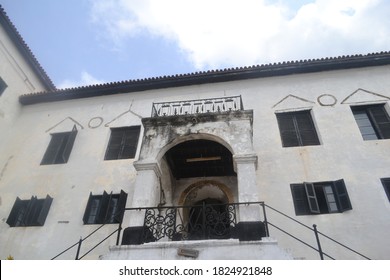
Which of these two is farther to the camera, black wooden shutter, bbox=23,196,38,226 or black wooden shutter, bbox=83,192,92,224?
black wooden shutter, bbox=23,196,38,226

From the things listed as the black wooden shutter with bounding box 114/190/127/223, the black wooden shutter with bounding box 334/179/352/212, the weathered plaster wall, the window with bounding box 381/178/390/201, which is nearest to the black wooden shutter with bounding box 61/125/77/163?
the weathered plaster wall

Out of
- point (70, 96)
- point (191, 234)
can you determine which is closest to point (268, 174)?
point (191, 234)

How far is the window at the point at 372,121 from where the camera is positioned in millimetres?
10750

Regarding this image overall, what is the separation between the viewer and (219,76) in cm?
1366

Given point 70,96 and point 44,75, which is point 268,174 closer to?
point 70,96

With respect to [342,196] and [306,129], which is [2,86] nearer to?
[306,129]

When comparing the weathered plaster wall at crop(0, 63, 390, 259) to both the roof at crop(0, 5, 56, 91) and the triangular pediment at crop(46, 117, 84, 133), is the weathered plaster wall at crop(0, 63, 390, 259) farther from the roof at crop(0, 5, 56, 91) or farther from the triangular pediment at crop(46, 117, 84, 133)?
the roof at crop(0, 5, 56, 91)

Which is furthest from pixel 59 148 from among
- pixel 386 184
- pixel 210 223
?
pixel 386 184

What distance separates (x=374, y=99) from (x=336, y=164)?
12.8ft

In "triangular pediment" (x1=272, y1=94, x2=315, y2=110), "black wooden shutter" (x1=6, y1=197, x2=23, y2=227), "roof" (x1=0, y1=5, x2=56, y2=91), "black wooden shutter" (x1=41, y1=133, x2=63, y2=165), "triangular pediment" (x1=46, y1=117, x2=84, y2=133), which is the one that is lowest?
"black wooden shutter" (x1=6, y1=197, x2=23, y2=227)

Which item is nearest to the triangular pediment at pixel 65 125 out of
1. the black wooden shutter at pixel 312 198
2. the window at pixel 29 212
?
the window at pixel 29 212

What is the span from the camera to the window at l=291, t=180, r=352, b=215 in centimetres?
899

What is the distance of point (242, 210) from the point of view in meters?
7.44

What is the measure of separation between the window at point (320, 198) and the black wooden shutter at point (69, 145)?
9.12 metres
